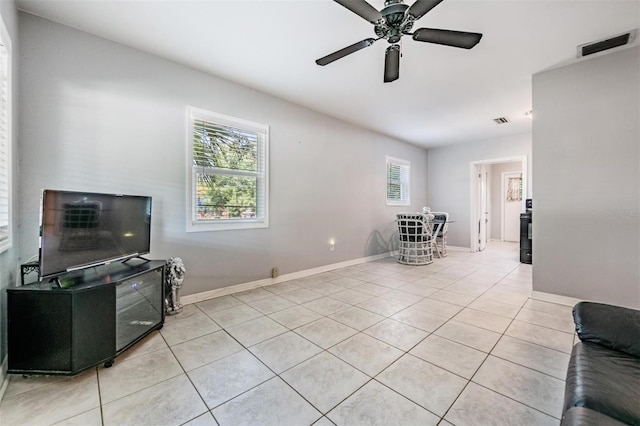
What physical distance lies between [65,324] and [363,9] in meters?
2.79

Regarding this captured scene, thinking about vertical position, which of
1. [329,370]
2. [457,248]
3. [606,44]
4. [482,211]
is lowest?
[329,370]

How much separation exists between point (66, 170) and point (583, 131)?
5.26 meters

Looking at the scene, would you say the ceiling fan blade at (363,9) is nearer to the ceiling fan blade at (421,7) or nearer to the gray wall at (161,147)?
the ceiling fan blade at (421,7)

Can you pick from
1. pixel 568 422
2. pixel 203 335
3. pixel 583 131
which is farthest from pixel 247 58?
pixel 583 131

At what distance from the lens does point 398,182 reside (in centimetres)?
631

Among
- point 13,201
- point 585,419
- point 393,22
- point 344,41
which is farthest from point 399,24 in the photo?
point 13,201

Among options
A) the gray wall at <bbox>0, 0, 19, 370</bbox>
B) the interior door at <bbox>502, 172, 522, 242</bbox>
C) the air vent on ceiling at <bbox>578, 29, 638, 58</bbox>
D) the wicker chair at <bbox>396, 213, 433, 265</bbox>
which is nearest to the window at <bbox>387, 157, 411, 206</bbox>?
the wicker chair at <bbox>396, 213, 433, 265</bbox>

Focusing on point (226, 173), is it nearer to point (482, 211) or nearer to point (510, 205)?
point (482, 211)

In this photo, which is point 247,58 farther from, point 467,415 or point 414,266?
point 414,266

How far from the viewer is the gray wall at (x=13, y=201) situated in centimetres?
167

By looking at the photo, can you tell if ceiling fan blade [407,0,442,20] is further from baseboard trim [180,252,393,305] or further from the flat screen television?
baseboard trim [180,252,393,305]

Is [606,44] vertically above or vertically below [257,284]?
above

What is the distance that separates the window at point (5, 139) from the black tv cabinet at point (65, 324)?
1.36 feet

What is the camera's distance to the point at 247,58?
2.79 metres
